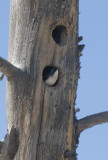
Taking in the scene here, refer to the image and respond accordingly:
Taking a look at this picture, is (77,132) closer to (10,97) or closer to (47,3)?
(10,97)

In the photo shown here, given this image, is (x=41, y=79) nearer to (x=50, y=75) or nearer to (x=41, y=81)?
(x=41, y=81)

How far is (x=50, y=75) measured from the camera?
745 centimetres

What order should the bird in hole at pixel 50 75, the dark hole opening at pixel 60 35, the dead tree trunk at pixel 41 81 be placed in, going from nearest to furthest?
the dead tree trunk at pixel 41 81, the bird in hole at pixel 50 75, the dark hole opening at pixel 60 35

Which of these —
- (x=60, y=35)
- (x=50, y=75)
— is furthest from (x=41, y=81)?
(x=60, y=35)

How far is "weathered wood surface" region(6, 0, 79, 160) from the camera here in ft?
23.7

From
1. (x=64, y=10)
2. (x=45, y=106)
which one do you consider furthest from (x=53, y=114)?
(x=64, y=10)

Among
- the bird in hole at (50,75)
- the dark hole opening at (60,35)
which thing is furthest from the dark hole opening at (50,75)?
the dark hole opening at (60,35)

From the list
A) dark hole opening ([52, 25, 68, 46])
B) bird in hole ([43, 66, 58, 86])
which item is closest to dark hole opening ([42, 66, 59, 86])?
bird in hole ([43, 66, 58, 86])

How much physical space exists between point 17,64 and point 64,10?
70 centimetres

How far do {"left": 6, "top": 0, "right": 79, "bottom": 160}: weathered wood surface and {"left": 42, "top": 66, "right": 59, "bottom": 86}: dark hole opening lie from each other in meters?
0.04

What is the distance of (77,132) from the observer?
7.46m

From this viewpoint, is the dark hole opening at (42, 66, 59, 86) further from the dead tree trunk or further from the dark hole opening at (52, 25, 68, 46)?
the dark hole opening at (52, 25, 68, 46)

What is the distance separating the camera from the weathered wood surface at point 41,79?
23.7ft

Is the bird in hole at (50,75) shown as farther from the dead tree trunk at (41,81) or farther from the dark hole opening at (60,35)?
the dark hole opening at (60,35)
